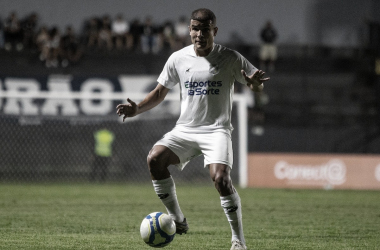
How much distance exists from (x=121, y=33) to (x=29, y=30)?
284cm

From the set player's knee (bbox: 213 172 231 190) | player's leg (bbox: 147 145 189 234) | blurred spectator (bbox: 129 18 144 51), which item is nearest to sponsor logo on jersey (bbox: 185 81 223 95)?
player's leg (bbox: 147 145 189 234)

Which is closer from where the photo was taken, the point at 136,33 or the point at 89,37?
the point at 89,37

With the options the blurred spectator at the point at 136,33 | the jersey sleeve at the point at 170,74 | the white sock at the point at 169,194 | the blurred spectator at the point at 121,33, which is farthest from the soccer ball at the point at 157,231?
the blurred spectator at the point at 136,33

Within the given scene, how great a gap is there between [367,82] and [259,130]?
15.8 feet

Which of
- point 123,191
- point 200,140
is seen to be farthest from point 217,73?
point 123,191

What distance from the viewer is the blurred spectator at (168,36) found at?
20328 mm

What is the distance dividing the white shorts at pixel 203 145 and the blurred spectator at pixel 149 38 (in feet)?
46.4

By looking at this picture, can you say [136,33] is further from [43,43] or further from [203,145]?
[203,145]

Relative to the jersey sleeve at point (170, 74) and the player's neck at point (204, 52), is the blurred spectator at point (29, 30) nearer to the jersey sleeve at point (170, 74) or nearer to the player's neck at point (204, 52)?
the jersey sleeve at point (170, 74)

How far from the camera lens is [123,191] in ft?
44.5

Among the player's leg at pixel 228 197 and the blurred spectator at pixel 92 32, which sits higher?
the blurred spectator at pixel 92 32

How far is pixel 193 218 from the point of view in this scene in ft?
28.1

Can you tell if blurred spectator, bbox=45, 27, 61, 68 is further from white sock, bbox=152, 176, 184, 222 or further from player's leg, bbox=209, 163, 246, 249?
player's leg, bbox=209, 163, 246, 249

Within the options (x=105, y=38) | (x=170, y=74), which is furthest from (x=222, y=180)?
(x=105, y=38)
